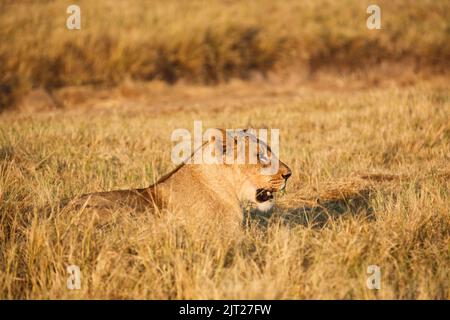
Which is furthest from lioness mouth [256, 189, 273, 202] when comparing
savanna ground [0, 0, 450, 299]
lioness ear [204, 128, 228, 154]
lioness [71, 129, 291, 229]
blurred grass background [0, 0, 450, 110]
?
blurred grass background [0, 0, 450, 110]

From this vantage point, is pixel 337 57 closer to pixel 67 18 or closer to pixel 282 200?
pixel 67 18

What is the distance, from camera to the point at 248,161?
4.92 metres

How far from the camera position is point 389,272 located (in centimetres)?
420

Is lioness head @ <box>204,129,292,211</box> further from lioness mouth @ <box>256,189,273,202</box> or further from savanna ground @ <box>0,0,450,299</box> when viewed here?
savanna ground @ <box>0,0,450,299</box>

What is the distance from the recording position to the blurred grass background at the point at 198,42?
516 inches

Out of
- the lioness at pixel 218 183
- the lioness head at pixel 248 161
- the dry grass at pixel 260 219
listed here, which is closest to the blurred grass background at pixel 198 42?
the dry grass at pixel 260 219

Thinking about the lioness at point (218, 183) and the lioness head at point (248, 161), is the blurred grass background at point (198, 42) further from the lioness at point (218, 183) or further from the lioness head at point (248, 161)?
the lioness head at point (248, 161)

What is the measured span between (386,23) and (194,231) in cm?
1379

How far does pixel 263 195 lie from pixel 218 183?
0.38 meters

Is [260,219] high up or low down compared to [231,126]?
down

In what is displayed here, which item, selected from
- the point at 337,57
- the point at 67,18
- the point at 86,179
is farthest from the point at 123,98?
the point at 86,179

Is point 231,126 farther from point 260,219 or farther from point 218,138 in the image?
point 218,138

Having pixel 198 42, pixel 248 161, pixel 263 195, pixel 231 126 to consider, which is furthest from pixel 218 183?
pixel 198 42

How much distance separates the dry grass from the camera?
3939 mm
